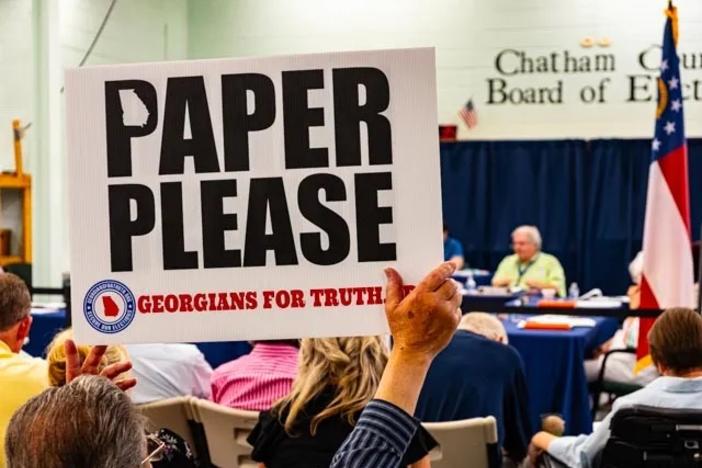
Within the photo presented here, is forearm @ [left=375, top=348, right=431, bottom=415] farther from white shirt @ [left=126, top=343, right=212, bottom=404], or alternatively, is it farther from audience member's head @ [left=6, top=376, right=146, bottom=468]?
white shirt @ [left=126, top=343, right=212, bottom=404]

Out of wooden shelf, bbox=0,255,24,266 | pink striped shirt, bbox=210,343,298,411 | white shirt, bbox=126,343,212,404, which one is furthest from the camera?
wooden shelf, bbox=0,255,24,266

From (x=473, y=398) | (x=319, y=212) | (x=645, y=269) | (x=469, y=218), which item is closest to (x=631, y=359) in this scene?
(x=645, y=269)

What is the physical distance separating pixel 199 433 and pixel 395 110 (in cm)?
202

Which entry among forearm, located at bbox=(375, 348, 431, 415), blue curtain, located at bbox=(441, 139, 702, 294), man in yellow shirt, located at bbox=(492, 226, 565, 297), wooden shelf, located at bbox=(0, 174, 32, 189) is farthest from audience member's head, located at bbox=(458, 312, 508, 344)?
blue curtain, located at bbox=(441, 139, 702, 294)

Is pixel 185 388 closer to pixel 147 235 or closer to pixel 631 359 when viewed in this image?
pixel 147 235

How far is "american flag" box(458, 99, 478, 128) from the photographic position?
9594mm

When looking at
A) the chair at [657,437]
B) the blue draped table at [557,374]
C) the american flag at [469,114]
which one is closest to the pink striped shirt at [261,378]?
the chair at [657,437]

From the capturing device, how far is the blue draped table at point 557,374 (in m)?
4.69

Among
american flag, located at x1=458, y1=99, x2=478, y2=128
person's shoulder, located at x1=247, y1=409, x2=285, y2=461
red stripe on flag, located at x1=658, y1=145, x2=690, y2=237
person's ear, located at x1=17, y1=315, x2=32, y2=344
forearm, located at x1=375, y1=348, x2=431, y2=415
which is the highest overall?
american flag, located at x1=458, y1=99, x2=478, y2=128

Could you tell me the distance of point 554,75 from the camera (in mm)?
9414

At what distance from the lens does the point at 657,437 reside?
252 centimetres

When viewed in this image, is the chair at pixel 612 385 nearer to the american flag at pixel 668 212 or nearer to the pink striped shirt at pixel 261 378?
the american flag at pixel 668 212

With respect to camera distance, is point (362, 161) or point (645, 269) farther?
point (645, 269)

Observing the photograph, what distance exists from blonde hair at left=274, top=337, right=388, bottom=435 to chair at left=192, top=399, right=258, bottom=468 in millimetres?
423
